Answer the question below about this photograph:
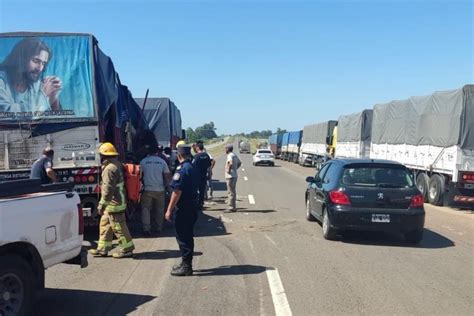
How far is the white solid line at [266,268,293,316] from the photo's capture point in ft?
18.5

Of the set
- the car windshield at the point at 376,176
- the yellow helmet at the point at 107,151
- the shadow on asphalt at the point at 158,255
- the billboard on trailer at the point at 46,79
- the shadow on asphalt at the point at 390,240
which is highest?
the billboard on trailer at the point at 46,79

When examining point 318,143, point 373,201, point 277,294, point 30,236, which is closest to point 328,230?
point 373,201

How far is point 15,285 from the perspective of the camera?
15.8 ft

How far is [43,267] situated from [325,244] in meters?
5.69

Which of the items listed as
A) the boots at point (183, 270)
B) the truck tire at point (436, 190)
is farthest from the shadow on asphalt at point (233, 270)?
the truck tire at point (436, 190)

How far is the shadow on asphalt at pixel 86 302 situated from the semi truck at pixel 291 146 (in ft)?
159

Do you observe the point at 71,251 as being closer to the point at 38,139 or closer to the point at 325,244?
the point at 38,139

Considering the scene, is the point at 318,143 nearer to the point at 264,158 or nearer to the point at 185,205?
the point at 264,158

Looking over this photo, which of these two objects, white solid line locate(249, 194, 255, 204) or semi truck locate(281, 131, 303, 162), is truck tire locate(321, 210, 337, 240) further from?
semi truck locate(281, 131, 303, 162)

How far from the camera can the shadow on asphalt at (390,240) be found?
9.78 meters

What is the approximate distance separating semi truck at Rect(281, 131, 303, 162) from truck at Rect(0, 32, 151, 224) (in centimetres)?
4512

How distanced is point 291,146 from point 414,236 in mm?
49994

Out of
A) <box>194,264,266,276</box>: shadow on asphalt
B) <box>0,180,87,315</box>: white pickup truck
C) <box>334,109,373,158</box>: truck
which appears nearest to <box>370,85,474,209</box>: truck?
<box>334,109,373,158</box>: truck

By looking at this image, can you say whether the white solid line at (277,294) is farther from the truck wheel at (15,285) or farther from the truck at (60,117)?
the truck at (60,117)
